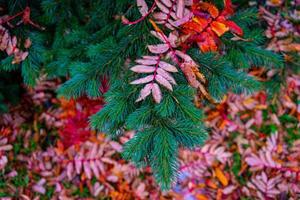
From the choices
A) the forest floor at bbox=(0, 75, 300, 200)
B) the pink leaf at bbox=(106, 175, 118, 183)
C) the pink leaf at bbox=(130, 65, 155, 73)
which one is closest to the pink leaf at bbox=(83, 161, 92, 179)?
the forest floor at bbox=(0, 75, 300, 200)

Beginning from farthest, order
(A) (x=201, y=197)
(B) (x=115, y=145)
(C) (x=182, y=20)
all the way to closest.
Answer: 1. (B) (x=115, y=145)
2. (A) (x=201, y=197)
3. (C) (x=182, y=20)

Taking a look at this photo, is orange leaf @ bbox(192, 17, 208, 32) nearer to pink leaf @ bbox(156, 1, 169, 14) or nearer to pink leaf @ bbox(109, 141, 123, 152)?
pink leaf @ bbox(156, 1, 169, 14)

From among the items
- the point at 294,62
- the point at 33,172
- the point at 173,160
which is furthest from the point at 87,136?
the point at 294,62

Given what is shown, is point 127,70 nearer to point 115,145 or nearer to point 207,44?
point 207,44

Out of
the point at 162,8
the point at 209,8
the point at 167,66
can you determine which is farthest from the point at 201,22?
the point at 167,66

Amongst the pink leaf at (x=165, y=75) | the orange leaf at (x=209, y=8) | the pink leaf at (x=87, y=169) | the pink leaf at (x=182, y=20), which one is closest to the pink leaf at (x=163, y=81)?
the pink leaf at (x=165, y=75)

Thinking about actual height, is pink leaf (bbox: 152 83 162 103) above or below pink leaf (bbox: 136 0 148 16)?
below

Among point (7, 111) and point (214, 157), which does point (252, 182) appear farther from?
point (7, 111)

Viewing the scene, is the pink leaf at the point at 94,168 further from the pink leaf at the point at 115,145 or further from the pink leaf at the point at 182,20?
the pink leaf at the point at 182,20
